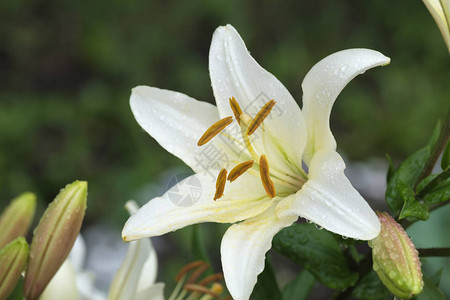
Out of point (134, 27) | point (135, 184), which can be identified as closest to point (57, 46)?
point (134, 27)

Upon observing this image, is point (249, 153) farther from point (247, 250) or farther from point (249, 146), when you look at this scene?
point (247, 250)

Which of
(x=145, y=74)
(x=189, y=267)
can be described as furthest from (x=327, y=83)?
(x=145, y=74)

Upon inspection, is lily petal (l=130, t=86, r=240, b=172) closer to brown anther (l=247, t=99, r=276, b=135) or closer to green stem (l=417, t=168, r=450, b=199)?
brown anther (l=247, t=99, r=276, b=135)

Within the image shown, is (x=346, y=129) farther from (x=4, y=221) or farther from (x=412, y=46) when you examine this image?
(x=4, y=221)

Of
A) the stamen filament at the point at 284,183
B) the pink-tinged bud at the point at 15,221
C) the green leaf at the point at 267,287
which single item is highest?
the pink-tinged bud at the point at 15,221

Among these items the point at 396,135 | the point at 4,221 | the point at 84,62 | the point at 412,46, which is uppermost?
the point at 84,62

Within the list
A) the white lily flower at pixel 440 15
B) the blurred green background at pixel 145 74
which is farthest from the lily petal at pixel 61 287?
the blurred green background at pixel 145 74

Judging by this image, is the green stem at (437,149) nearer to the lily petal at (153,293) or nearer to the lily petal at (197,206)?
the lily petal at (197,206)
